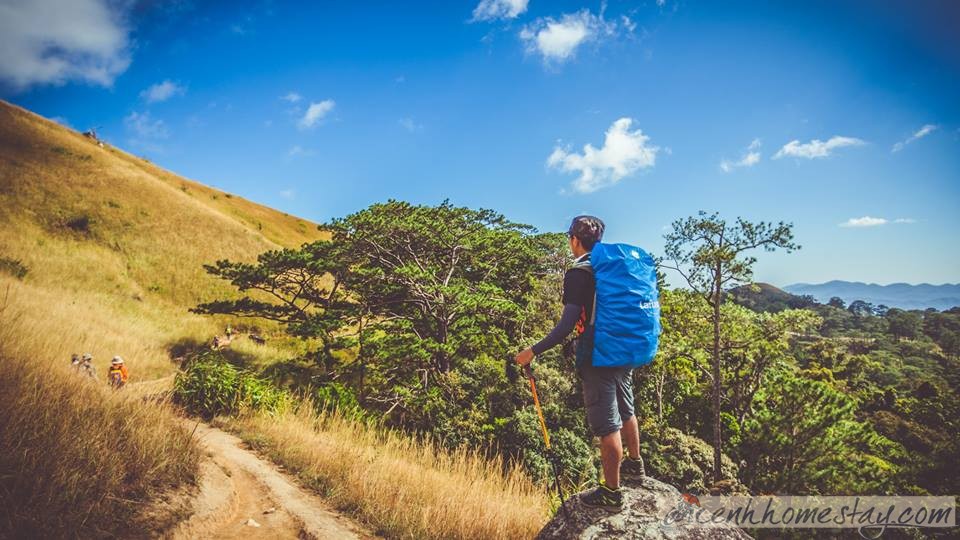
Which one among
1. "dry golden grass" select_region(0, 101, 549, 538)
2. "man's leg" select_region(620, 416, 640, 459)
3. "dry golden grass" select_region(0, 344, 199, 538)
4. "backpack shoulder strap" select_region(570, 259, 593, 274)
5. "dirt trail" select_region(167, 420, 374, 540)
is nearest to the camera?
"dry golden grass" select_region(0, 344, 199, 538)

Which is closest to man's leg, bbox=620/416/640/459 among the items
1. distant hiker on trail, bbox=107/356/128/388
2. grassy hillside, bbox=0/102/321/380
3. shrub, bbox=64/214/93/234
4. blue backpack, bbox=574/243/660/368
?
blue backpack, bbox=574/243/660/368

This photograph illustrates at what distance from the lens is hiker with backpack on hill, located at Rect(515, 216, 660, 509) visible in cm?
289

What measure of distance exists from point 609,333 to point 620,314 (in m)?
0.16

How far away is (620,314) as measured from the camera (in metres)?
2.90

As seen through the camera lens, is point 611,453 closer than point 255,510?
Yes

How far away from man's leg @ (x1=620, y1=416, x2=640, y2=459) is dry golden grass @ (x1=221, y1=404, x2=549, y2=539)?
1.26 meters

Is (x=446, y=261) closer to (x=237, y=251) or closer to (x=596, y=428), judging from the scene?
(x=596, y=428)

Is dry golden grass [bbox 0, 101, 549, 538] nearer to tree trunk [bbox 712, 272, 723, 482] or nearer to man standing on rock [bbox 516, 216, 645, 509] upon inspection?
man standing on rock [bbox 516, 216, 645, 509]

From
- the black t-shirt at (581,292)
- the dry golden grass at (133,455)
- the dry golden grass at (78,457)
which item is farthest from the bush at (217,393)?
the black t-shirt at (581,292)

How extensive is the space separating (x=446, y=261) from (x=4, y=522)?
54.1 ft

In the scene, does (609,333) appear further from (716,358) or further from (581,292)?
(716,358)

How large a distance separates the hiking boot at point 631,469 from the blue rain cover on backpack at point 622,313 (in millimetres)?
1105

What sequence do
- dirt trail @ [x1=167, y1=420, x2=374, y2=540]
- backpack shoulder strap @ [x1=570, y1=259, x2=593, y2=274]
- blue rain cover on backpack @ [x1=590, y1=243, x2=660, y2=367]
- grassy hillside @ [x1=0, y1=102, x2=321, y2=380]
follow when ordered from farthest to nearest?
grassy hillside @ [x1=0, y1=102, x2=321, y2=380]
dirt trail @ [x1=167, y1=420, x2=374, y2=540]
backpack shoulder strap @ [x1=570, y1=259, x2=593, y2=274]
blue rain cover on backpack @ [x1=590, y1=243, x2=660, y2=367]

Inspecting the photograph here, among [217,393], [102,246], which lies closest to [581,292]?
[217,393]
